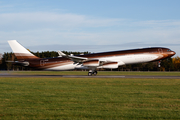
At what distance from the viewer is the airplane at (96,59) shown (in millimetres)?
42594

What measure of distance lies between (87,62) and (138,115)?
33622mm

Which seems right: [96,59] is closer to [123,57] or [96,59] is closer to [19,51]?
[123,57]

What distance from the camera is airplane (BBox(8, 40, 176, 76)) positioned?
42.6 m

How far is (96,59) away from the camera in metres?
42.8

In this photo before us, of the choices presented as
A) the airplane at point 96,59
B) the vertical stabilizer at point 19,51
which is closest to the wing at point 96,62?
the airplane at point 96,59

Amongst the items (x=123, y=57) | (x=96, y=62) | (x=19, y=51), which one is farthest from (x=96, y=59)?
(x=19, y=51)

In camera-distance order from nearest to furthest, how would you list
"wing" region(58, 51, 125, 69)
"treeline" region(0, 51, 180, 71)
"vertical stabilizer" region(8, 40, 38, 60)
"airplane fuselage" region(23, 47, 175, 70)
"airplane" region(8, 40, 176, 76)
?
"wing" region(58, 51, 125, 69) < "airplane fuselage" region(23, 47, 175, 70) < "airplane" region(8, 40, 176, 76) < "vertical stabilizer" region(8, 40, 38, 60) < "treeline" region(0, 51, 180, 71)

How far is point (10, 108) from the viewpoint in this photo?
1047 centimetres

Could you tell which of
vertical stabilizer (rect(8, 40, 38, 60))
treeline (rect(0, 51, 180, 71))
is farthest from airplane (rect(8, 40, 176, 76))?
treeline (rect(0, 51, 180, 71))

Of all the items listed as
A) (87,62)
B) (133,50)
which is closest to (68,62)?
(87,62)

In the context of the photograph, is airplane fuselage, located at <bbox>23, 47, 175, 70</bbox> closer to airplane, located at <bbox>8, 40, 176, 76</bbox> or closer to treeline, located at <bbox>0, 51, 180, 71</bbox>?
airplane, located at <bbox>8, 40, 176, 76</bbox>

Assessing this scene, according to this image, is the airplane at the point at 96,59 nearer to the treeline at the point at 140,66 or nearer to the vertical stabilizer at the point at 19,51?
the vertical stabilizer at the point at 19,51

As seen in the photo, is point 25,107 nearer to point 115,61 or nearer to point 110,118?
point 110,118

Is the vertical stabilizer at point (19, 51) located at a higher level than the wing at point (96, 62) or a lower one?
higher
